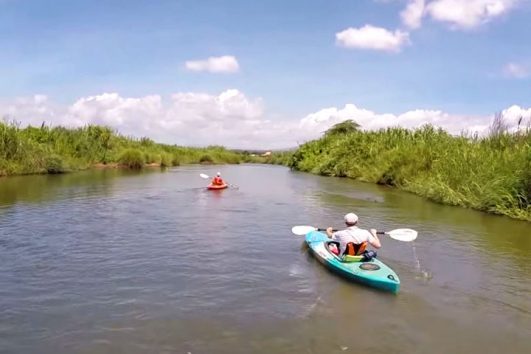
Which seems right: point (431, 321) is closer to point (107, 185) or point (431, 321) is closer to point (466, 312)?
point (466, 312)

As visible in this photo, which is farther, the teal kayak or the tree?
the tree

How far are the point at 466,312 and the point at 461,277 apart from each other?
199cm

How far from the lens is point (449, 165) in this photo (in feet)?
70.0

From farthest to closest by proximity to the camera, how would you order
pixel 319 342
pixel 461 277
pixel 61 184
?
pixel 61 184 → pixel 461 277 → pixel 319 342

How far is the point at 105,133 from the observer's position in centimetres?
4491

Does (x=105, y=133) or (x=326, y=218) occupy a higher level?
(x=105, y=133)

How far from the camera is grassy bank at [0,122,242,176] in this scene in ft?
95.0

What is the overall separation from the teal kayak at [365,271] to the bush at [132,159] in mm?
37473

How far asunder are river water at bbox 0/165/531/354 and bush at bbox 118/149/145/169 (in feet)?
95.3

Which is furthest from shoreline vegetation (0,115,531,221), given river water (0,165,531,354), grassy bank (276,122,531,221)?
river water (0,165,531,354)

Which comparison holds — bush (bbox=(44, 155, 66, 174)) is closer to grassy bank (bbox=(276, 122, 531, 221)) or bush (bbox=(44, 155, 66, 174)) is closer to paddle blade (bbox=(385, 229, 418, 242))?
grassy bank (bbox=(276, 122, 531, 221))

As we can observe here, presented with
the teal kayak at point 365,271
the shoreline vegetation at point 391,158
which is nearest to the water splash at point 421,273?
the teal kayak at point 365,271

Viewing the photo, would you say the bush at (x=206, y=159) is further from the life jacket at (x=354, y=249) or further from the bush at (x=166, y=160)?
the life jacket at (x=354, y=249)

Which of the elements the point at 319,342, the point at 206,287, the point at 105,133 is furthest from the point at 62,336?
the point at 105,133
